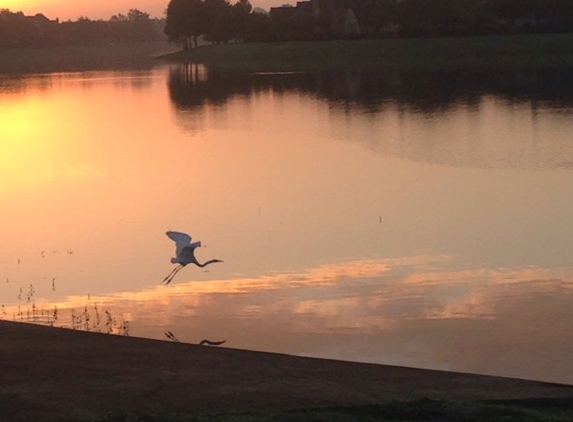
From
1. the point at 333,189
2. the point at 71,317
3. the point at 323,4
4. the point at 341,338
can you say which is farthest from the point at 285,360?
the point at 323,4

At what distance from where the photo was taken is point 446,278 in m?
15.0

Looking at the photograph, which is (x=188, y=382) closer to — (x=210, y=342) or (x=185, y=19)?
(x=210, y=342)

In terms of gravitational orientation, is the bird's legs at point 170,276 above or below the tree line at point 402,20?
below

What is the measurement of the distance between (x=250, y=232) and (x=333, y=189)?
4491mm

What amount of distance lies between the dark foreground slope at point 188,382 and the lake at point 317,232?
5.42 ft

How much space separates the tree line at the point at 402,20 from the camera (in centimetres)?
8294

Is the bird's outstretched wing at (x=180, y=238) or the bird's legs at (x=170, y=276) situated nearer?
the bird's outstretched wing at (x=180, y=238)

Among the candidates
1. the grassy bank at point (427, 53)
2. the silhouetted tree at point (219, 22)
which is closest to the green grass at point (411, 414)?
the grassy bank at point (427, 53)

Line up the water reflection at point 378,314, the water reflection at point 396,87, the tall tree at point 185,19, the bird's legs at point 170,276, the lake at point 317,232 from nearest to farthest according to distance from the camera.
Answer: the water reflection at point 378,314 → the lake at point 317,232 → the bird's legs at point 170,276 → the water reflection at point 396,87 → the tall tree at point 185,19

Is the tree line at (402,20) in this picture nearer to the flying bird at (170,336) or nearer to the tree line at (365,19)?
the tree line at (365,19)

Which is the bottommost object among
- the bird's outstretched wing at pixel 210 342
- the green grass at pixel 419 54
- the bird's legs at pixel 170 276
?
the bird's outstretched wing at pixel 210 342

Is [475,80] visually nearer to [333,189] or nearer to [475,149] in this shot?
[475,149]

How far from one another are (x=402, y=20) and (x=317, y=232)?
232 ft

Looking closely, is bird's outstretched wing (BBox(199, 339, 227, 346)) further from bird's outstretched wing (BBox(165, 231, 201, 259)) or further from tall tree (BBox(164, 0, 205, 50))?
tall tree (BBox(164, 0, 205, 50))
